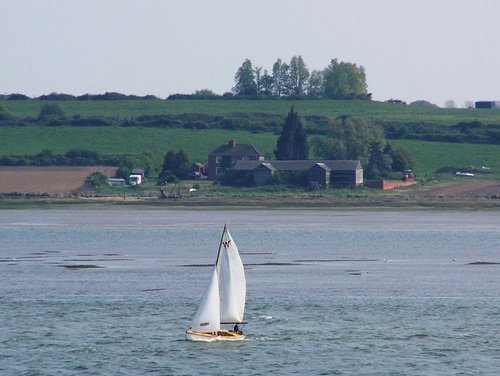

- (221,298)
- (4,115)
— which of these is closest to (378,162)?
(4,115)

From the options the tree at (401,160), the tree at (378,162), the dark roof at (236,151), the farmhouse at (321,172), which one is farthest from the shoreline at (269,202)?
the dark roof at (236,151)

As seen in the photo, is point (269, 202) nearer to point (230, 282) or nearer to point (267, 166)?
point (267, 166)

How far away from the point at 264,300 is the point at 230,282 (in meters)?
9.92

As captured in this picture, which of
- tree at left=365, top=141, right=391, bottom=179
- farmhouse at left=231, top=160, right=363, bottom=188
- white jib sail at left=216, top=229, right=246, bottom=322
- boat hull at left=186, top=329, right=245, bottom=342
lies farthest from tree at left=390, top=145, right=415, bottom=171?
boat hull at left=186, top=329, right=245, bottom=342

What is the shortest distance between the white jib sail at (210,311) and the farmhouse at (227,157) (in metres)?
103

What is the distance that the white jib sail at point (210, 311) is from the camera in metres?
44.1

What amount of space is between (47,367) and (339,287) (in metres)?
21.5

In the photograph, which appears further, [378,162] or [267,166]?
[378,162]

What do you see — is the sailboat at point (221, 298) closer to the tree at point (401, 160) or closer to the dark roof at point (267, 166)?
the dark roof at point (267, 166)

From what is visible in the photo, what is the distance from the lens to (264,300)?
54.0 meters

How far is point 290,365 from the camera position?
4047 cm

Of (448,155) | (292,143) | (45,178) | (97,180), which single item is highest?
(292,143)

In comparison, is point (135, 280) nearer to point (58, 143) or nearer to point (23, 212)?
point (23, 212)

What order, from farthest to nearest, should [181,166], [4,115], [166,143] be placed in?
[4,115]
[166,143]
[181,166]
